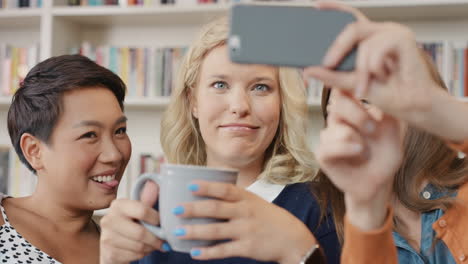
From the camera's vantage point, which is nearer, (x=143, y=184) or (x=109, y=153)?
(x=143, y=184)

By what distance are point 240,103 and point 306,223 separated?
9.8 inches

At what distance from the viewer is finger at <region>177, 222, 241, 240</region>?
2.15 ft

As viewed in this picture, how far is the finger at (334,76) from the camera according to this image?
0.54 meters

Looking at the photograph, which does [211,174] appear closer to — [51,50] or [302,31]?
[302,31]

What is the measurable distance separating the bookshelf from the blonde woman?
1220 mm

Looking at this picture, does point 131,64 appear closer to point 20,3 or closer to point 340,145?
point 20,3

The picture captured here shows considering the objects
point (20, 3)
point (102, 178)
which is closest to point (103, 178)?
point (102, 178)

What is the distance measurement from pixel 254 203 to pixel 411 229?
0.72 m

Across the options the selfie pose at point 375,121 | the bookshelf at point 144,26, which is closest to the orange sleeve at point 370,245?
the selfie pose at point 375,121

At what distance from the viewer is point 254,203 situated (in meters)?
0.71

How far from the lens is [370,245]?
664mm

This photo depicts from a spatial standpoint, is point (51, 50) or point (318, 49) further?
point (51, 50)

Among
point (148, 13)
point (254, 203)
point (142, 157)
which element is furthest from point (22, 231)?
point (148, 13)

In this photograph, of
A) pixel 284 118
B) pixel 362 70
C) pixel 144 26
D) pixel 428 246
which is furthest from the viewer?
pixel 144 26
